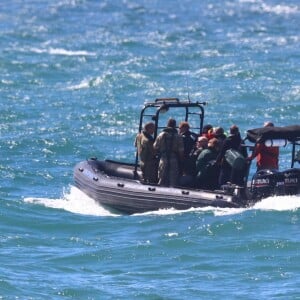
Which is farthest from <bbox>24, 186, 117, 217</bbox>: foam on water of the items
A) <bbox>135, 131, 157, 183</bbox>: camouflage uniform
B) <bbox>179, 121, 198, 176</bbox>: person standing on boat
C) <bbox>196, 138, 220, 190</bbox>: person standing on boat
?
<bbox>196, 138, 220, 190</bbox>: person standing on boat

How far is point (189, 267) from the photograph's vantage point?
17797 mm

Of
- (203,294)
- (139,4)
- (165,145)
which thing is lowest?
(203,294)

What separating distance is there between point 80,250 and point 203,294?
9.26 ft

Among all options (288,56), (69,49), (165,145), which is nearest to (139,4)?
(69,49)

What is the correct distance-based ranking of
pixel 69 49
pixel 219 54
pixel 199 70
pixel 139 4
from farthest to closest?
pixel 139 4, pixel 69 49, pixel 219 54, pixel 199 70

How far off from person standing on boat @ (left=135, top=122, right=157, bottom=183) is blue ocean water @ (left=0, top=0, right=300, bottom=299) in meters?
1.00

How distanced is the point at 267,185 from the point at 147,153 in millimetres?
2330

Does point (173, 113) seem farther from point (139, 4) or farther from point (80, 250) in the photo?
point (139, 4)

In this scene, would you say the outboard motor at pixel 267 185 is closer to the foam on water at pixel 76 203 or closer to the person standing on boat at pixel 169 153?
the person standing on boat at pixel 169 153

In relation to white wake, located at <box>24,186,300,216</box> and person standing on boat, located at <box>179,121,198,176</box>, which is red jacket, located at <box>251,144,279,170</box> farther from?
person standing on boat, located at <box>179,121,198,176</box>

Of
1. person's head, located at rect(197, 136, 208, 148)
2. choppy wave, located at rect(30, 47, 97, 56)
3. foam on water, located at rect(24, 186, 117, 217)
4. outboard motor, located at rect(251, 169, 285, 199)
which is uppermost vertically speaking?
choppy wave, located at rect(30, 47, 97, 56)

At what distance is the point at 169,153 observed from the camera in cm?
2166

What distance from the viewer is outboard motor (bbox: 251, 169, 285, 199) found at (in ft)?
68.2

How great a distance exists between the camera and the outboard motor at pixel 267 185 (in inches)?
818
